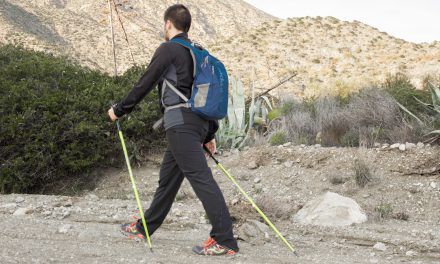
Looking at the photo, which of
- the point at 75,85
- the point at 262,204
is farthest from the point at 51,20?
the point at 262,204

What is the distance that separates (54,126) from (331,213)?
15.1ft

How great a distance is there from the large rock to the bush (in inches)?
140

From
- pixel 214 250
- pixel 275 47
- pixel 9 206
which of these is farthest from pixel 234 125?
pixel 275 47

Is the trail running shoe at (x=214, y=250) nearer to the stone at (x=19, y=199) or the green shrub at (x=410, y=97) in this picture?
the stone at (x=19, y=199)

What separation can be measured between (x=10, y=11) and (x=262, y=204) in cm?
5884

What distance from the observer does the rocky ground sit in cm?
521

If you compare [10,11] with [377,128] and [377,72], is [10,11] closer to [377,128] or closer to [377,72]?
[377,72]

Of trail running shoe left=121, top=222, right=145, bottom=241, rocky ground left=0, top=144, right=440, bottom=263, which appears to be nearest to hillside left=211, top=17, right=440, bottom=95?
rocky ground left=0, top=144, right=440, bottom=263

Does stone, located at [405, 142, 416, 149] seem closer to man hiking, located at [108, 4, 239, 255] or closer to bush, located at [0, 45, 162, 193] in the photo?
bush, located at [0, 45, 162, 193]

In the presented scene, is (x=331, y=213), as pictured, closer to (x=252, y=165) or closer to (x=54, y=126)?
(x=252, y=165)

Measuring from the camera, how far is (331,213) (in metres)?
6.91

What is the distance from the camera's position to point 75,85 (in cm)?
1013

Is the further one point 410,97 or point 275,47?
point 275,47

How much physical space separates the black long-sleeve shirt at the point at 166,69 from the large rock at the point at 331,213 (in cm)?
269
